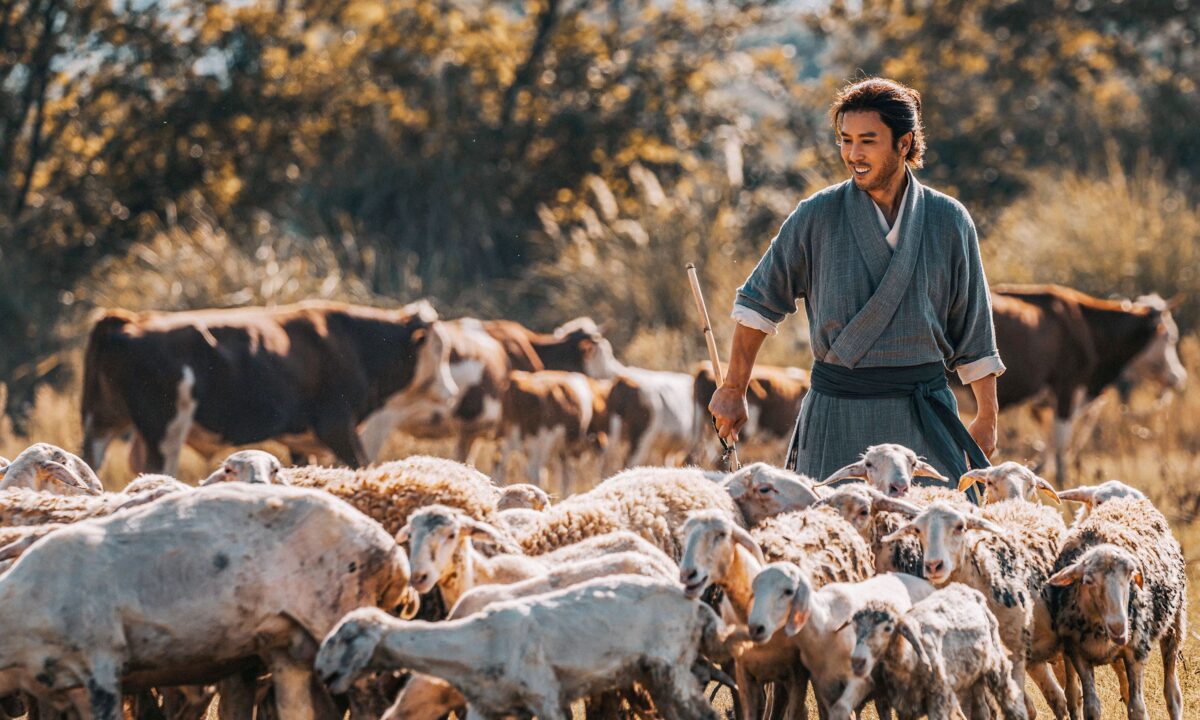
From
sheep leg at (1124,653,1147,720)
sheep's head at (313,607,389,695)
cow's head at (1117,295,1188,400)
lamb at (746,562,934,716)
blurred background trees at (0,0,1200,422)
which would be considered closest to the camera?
sheep's head at (313,607,389,695)

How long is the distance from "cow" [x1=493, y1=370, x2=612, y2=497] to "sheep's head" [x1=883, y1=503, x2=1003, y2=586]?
31.6 ft

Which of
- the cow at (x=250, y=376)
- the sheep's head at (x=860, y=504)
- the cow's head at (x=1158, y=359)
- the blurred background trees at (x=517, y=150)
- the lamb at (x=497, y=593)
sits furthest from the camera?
the blurred background trees at (x=517, y=150)

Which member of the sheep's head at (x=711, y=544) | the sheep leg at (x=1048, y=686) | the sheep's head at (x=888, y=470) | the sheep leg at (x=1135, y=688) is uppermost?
the sheep's head at (x=711, y=544)

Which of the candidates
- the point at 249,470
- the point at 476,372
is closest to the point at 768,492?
the point at 249,470

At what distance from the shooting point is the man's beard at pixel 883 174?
7102mm

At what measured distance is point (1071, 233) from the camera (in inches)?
877

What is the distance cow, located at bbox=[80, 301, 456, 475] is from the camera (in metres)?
13.4

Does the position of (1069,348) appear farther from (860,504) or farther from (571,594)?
(571,594)

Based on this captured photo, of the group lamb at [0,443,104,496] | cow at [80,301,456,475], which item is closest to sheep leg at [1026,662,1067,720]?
lamb at [0,443,104,496]

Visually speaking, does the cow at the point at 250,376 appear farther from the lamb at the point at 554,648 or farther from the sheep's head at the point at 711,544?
the lamb at the point at 554,648

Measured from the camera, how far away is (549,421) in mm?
16125

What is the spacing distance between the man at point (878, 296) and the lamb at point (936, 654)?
1299 mm

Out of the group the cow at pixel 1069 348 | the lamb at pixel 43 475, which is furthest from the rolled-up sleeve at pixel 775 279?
the cow at pixel 1069 348

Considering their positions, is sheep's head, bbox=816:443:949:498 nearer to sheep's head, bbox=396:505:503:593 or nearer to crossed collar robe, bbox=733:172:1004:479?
crossed collar robe, bbox=733:172:1004:479
